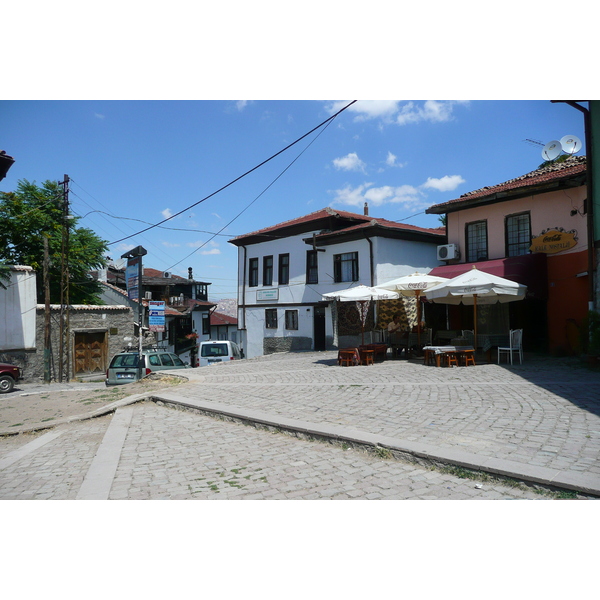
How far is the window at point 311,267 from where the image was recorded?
2291 cm

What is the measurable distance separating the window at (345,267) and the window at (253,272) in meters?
6.13

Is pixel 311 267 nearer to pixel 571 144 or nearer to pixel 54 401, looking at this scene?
pixel 571 144

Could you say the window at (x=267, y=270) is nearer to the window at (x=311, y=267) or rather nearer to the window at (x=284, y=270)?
the window at (x=284, y=270)

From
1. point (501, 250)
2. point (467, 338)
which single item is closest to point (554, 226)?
point (501, 250)

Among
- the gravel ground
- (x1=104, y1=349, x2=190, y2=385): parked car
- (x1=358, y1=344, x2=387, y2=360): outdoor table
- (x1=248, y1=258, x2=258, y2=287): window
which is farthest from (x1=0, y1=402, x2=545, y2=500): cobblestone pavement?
(x1=248, y1=258, x2=258, y2=287): window

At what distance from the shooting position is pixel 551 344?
44.3ft

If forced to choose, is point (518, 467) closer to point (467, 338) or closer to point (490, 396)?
point (490, 396)

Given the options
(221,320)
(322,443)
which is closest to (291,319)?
(322,443)

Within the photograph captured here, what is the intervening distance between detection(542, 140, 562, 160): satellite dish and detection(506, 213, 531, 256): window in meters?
1.87

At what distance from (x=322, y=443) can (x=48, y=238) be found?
14996 millimetres

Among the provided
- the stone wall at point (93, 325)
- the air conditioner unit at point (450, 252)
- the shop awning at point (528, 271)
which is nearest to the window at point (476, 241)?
the air conditioner unit at point (450, 252)

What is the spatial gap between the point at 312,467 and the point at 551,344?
11654 millimetres

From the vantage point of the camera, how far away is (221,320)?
45.3 meters

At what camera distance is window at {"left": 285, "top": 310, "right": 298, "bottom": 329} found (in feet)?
78.3
